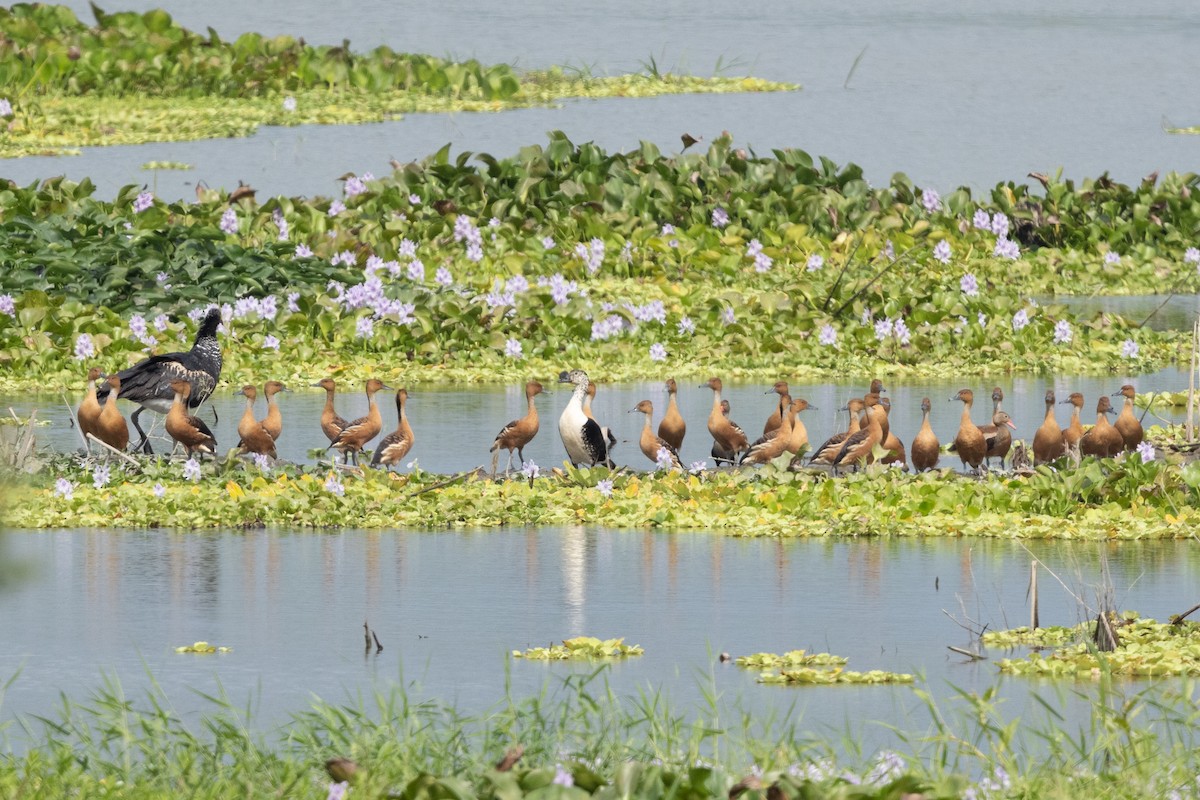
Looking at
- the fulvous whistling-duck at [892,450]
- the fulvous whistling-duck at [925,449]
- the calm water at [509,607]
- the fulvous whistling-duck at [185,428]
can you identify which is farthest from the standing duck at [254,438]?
the fulvous whistling-duck at [925,449]

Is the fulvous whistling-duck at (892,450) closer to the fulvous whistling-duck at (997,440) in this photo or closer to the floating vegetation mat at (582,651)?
the fulvous whistling-duck at (997,440)

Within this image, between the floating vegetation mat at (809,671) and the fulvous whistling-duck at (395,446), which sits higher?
the fulvous whistling-duck at (395,446)

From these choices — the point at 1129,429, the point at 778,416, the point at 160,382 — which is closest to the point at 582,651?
the point at 778,416

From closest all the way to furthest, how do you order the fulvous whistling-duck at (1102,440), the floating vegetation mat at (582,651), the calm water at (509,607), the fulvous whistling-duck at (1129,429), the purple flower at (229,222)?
1. the calm water at (509,607)
2. the floating vegetation mat at (582,651)
3. the fulvous whistling-duck at (1102,440)
4. the fulvous whistling-duck at (1129,429)
5. the purple flower at (229,222)

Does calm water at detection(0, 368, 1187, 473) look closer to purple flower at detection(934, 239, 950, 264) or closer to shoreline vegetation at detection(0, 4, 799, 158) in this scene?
purple flower at detection(934, 239, 950, 264)

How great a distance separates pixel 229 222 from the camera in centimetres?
1959

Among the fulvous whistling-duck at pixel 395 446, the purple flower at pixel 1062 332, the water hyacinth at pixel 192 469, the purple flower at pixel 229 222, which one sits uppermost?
the purple flower at pixel 229 222

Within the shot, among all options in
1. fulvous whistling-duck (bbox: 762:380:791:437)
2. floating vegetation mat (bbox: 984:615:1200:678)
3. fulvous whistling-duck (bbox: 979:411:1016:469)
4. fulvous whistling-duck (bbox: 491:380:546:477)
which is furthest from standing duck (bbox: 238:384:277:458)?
floating vegetation mat (bbox: 984:615:1200:678)

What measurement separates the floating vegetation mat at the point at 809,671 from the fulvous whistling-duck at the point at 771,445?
420cm

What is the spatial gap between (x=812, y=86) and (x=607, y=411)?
16933 millimetres

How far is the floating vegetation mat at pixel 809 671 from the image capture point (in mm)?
8156

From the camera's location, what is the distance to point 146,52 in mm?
29969

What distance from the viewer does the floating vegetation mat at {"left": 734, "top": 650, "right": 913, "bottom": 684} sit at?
8156 millimetres

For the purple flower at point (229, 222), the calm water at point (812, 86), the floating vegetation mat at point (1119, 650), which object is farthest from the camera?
the calm water at point (812, 86)
